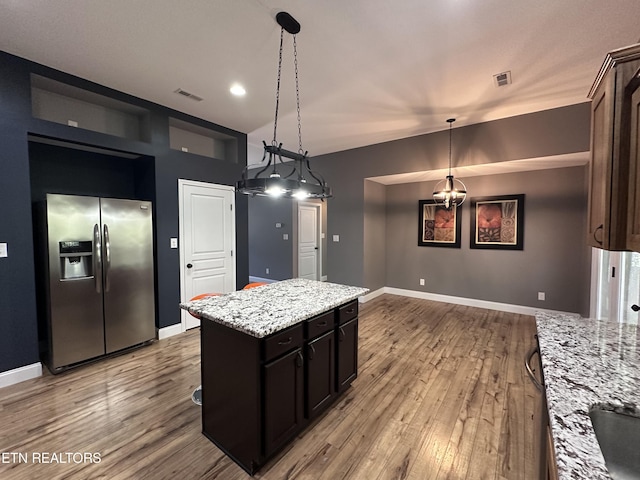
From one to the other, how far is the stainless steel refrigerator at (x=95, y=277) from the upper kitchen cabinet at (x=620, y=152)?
388cm

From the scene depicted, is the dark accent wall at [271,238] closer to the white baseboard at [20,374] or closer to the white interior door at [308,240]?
the white interior door at [308,240]

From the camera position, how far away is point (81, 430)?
6.54 ft

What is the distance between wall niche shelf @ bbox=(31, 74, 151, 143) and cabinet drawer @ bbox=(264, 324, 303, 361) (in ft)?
10.2

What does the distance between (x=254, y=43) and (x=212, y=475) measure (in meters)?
3.09

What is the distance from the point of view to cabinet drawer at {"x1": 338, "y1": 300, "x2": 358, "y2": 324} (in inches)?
87.3

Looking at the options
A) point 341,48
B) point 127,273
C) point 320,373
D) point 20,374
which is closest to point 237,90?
point 341,48

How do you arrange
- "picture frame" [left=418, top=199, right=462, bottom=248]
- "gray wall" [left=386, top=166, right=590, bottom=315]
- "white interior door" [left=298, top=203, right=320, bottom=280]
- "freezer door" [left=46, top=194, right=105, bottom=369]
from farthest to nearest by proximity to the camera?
1. "white interior door" [left=298, top=203, right=320, bottom=280]
2. "picture frame" [left=418, top=199, right=462, bottom=248]
3. "gray wall" [left=386, top=166, right=590, bottom=315]
4. "freezer door" [left=46, top=194, right=105, bottom=369]

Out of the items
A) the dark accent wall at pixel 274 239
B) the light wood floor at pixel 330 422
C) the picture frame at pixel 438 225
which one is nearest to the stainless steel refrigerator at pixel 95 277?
the light wood floor at pixel 330 422

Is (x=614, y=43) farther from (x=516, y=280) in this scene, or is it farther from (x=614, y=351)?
(x=516, y=280)

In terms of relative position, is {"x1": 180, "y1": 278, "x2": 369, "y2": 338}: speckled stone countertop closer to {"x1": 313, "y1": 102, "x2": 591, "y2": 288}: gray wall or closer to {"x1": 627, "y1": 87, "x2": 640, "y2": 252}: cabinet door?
{"x1": 627, "y1": 87, "x2": 640, "y2": 252}: cabinet door

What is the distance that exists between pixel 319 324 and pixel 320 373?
385 millimetres

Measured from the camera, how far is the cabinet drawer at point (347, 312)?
87.3 inches

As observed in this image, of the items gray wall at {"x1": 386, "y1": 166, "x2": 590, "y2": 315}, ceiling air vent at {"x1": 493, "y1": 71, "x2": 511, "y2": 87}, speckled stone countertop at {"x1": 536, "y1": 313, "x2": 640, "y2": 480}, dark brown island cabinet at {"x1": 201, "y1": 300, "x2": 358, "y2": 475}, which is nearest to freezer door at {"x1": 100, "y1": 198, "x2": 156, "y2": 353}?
dark brown island cabinet at {"x1": 201, "y1": 300, "x2": 358, "y2": 475}

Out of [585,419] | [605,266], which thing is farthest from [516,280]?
[585,419]
